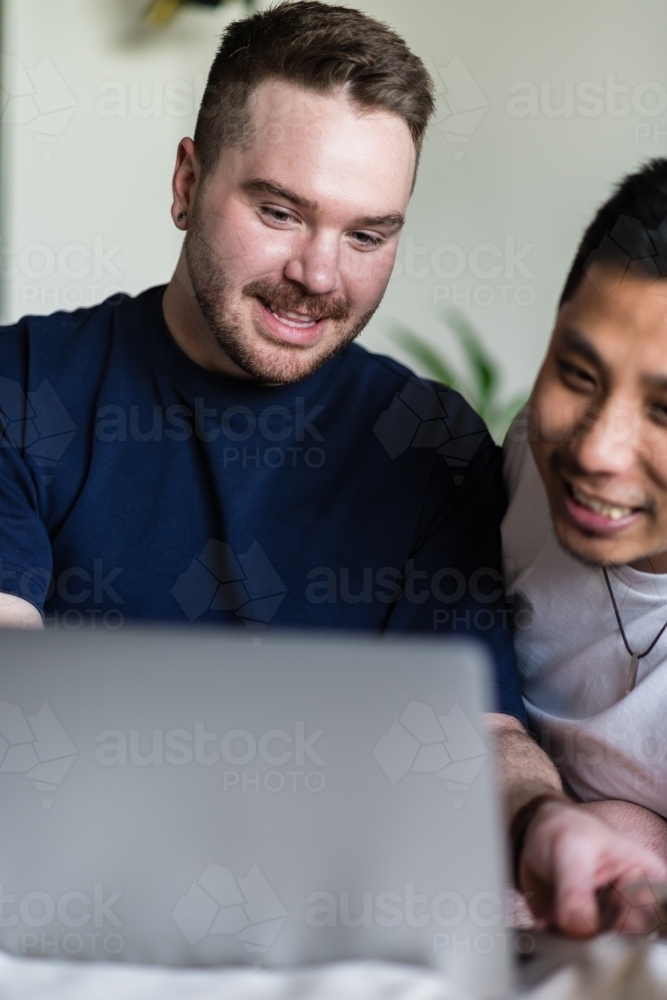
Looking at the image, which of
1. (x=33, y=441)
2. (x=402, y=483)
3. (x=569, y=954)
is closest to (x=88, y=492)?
(x=33, y=441)

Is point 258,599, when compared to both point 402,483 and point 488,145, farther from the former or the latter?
point 488,145

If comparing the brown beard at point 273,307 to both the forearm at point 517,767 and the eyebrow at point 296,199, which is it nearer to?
the eyebrow at point 296,199

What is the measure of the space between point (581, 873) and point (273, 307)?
85 centimetres

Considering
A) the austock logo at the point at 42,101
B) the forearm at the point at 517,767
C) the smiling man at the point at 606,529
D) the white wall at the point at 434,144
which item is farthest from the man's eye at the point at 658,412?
the austock logo at the point at 42,101

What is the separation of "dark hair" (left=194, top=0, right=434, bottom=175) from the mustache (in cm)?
18

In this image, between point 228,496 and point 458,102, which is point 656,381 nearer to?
point 228,496

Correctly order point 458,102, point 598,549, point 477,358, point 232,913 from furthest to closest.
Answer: point 458,102, point 477,358, point 598,549, point 232,913

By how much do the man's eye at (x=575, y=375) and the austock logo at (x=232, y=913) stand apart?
603mm

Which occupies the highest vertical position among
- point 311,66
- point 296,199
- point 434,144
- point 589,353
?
point 434,144

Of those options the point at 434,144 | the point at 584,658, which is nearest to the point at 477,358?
the point at 434,144

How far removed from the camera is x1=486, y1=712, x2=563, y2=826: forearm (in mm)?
849

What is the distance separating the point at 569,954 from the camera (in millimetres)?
598

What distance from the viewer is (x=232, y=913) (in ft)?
1.84

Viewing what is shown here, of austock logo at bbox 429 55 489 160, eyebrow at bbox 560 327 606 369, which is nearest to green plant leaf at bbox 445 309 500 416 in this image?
austock logo at bbox 429 55 489 160
